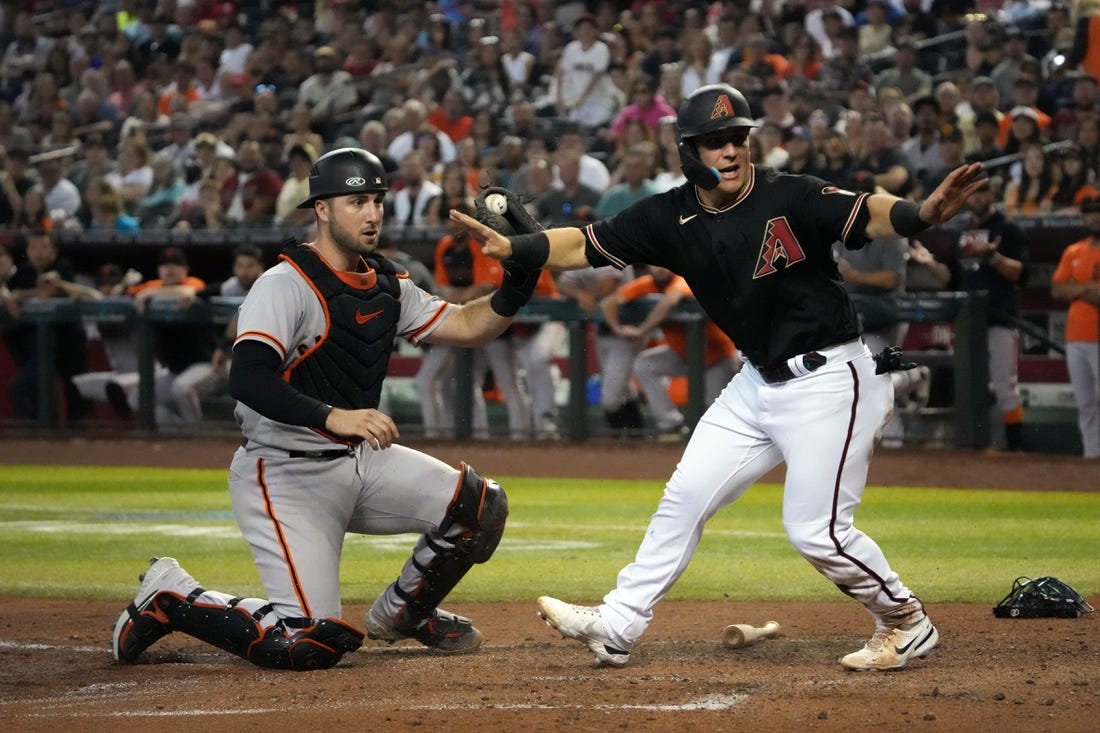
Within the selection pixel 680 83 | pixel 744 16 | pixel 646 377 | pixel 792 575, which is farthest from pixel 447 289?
pixel 792 575

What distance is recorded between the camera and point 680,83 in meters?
16.0

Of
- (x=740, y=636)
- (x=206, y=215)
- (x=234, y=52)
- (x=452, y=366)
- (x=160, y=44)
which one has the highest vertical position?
(x=160, y=44)

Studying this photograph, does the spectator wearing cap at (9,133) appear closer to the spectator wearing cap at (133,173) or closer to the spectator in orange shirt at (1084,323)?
the spectator wearing cap at (133,173)

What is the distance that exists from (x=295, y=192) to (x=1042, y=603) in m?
11.0

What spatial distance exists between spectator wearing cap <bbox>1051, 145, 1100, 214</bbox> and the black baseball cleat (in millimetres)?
8301

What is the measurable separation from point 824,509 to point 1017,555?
3363mm

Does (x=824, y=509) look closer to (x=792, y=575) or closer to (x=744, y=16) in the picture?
(x=792, y=575)

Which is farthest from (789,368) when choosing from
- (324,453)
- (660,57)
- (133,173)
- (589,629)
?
(133,173)

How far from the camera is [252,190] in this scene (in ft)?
54.2

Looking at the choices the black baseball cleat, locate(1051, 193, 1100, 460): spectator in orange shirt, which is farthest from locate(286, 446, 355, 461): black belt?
locate(1051, 193, 1100, 460): spectator in orange shirt

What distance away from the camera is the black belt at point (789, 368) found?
523 cm

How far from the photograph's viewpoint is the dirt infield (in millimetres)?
4531

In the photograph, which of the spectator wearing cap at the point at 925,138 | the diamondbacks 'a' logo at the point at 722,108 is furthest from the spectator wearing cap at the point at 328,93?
the diamondbacks 'a' logo at the point at 722,108

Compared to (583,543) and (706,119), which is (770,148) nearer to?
(583,543)
